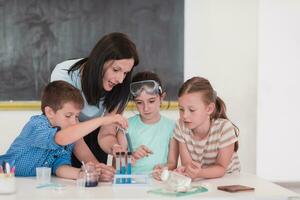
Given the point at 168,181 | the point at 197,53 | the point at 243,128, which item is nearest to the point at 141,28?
the point at 197,53

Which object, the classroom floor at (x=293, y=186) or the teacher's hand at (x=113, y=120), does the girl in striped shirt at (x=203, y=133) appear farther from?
the classroom floor at (x=293, y=186)

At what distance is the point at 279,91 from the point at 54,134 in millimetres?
1998

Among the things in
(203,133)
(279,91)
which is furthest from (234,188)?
(279,91)

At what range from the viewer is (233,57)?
12.6ft

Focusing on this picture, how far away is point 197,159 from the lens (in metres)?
2.37

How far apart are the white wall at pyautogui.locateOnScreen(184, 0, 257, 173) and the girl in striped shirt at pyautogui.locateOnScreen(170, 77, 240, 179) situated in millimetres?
1391

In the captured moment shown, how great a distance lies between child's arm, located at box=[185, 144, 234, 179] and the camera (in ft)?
6.94

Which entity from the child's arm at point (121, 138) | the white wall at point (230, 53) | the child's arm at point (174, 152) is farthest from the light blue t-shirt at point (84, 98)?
the white wall at point (230, 53)

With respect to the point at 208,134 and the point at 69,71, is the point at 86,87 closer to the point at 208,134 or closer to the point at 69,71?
the point at 69,71

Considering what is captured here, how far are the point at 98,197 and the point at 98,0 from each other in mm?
2180

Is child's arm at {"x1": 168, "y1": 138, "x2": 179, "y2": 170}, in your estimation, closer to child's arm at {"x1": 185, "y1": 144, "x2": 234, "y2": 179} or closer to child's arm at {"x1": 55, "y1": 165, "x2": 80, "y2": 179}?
child's arm at {"x1": 185, "y1": 144, "x2": 234, "y2": 179}

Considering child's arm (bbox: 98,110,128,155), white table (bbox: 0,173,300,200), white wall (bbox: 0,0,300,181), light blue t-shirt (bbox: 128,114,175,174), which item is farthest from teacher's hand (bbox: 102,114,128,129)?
white wall (bbox: 0,0,300,181)

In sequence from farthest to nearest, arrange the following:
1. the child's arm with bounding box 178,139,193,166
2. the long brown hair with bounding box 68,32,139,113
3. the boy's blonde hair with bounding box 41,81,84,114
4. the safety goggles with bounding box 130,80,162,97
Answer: the safety goggles with bounding box 130,80,162,97
the long brown hair with bounding box 68,32,139,113
the child's arm with bounding box 178,139,193,166
the boy's blonde hair with bounding box 41,81,84,114

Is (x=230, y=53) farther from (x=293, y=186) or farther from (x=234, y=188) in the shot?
(x=234, y=188)
